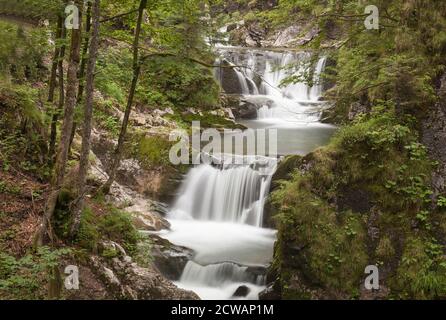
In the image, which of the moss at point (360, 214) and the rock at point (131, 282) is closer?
the rock at point (131, 282)

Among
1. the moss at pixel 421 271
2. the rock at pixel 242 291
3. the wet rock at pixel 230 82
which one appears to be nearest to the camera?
the moss at pixel 421 271

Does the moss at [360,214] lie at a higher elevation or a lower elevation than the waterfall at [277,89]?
lower

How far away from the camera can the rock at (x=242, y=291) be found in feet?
28.2

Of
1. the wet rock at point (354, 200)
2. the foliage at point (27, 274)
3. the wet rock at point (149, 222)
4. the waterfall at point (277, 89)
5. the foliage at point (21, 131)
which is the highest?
the waterfall at point (277, 89)

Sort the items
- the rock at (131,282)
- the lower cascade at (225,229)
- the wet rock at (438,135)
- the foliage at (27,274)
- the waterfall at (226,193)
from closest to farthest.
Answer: the foliage at (27,274)
the rock at (131,282)
the wet rock at (438,135)
the lower cascade at (225,229)
the waterfall at (226,193)

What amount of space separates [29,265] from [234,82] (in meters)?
16.9

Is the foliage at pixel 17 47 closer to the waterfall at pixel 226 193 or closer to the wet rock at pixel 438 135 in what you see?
the waterfall at pixel 226 193

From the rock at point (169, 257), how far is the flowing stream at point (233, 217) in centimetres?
16

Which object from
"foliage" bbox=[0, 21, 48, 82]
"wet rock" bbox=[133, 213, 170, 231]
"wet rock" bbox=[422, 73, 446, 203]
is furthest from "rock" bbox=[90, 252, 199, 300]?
"wet rock" bbox=[422, 73, 446, 203]

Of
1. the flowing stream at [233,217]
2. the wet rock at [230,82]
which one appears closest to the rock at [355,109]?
the flowing stream at [233,217]

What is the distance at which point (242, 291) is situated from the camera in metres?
8.64

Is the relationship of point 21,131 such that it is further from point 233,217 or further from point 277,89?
point 277,89

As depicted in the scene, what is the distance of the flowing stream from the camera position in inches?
361

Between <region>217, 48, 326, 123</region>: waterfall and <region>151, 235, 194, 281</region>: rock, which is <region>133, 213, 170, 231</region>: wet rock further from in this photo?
<region>217, 48, 326, 123</region>: waterfall
